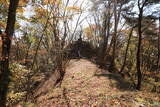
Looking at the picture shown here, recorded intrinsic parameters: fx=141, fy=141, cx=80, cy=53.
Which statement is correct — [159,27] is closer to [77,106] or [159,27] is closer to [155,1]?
[155,1]

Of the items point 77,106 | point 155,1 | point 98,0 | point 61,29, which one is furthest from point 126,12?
point 77,106

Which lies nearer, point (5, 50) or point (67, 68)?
point (5, 50)

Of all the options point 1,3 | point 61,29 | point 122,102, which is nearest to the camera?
point 122,102

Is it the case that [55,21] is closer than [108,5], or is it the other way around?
[55,21]

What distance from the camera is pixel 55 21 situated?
33.2 ft

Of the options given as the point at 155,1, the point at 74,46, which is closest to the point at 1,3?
the point at 155,1

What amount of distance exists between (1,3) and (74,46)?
42.5 ft

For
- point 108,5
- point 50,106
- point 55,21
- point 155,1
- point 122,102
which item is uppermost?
point 108,5

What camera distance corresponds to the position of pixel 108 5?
49.3ft

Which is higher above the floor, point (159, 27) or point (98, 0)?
point (98, 0)

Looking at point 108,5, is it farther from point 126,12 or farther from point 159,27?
point 159,27

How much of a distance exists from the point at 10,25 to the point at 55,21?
573cm

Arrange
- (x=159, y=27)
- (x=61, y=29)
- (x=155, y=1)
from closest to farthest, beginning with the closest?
(x=155, y=1) < (x=61, y=29) < (x=159, y=27)

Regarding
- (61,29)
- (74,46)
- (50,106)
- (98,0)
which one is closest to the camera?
(50,106)
